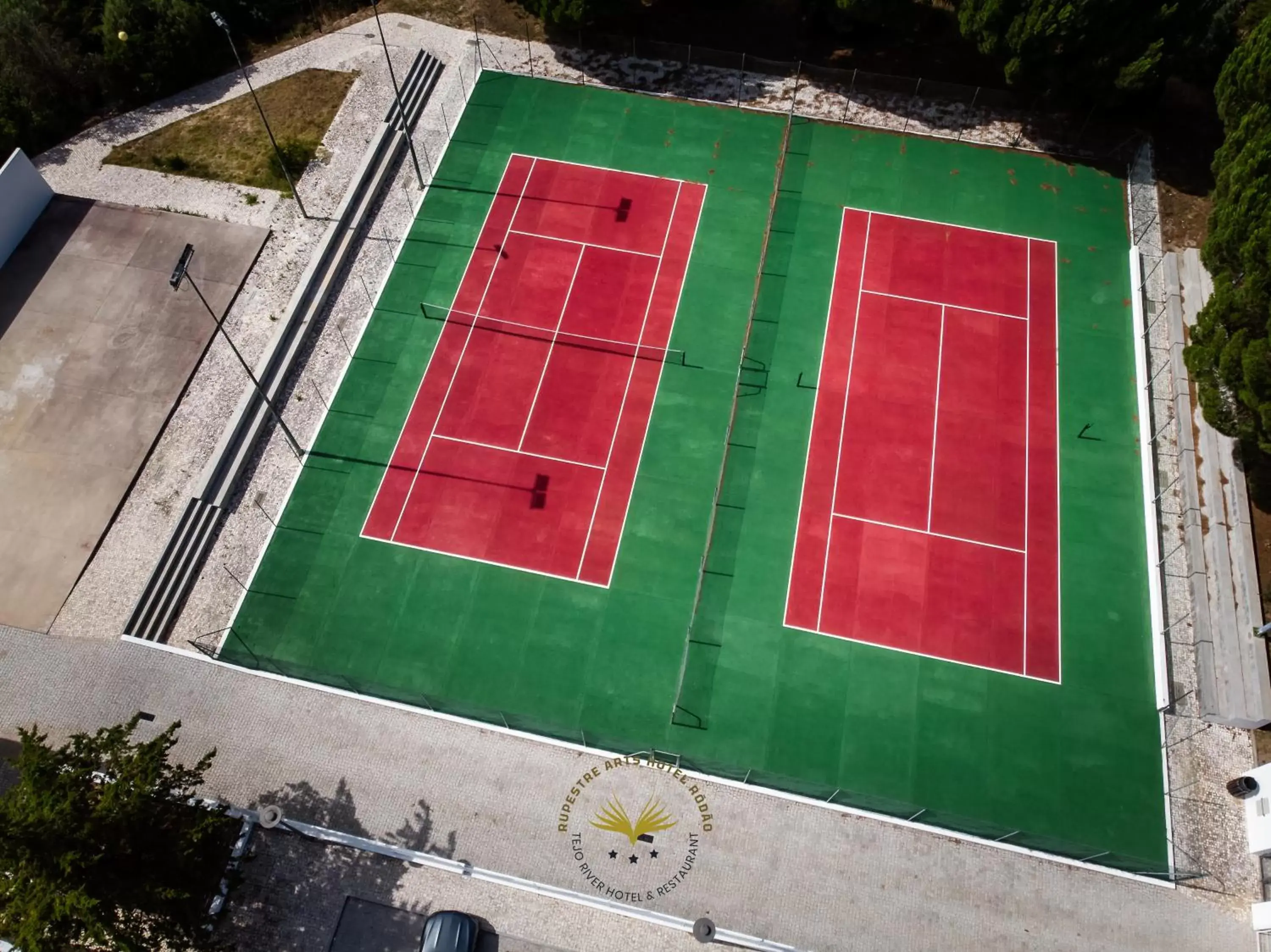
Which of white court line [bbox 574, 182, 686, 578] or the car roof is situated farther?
white court line [bbox 574, 182, 686, 578]

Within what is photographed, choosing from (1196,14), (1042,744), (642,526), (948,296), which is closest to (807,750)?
(1042,744)

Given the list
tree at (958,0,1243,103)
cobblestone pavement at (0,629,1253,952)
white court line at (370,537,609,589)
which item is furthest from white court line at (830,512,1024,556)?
tree at (958,0,1243,103)

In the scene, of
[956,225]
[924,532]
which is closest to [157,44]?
[956,225]

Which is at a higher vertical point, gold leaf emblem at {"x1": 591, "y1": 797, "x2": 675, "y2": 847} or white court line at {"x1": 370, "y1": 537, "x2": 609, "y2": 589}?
white court line at {"x1": 370, "y1": 537, "x2": 609, "y2": 589}

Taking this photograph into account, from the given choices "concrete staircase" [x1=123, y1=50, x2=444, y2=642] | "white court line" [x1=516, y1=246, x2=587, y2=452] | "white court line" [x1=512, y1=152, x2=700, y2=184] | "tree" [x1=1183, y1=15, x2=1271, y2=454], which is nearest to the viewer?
"tree" [x1=1183, y1=15, x2=1271, y2=454]

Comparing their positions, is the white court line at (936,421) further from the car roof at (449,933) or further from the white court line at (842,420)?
the car roof at (449,933)

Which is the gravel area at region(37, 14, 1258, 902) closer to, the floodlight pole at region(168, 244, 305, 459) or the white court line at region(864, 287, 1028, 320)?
the floodlight pole at region(168, 244, 305, 459)

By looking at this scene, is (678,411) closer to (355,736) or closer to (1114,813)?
(355,736)
